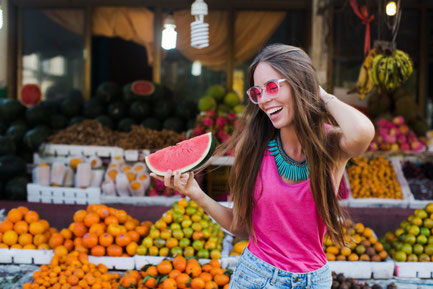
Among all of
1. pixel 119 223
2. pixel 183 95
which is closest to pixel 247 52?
pixel 183 95

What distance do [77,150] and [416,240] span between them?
4.28 m

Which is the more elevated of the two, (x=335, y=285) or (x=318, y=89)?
(x=318, y=89)

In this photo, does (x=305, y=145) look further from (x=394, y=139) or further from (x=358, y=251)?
(x=394, y=139)

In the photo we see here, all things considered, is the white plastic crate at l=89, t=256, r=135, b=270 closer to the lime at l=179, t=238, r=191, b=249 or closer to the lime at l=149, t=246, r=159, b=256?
the lime at l=149, t=246, r=159, b=256

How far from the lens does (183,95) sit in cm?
769

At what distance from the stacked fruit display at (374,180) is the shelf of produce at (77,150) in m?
3.05

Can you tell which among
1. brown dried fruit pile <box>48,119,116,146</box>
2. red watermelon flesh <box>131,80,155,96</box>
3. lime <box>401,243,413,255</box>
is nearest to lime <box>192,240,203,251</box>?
lime <box>401,243,413,255</box>

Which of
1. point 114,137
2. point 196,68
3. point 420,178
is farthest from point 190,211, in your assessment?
point 196,68

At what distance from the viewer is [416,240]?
3592 mm

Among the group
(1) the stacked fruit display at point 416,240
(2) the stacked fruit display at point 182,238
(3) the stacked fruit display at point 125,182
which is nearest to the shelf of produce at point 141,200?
(3) the stacked fruit display at point 125,182

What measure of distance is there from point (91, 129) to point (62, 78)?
7.21 ft

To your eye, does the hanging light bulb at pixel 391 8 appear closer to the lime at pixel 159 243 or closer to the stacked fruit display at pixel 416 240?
the stacked fruit display at pixel 416 240

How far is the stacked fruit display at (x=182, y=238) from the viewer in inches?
135

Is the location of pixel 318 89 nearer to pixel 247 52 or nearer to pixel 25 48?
pixel 247 52
